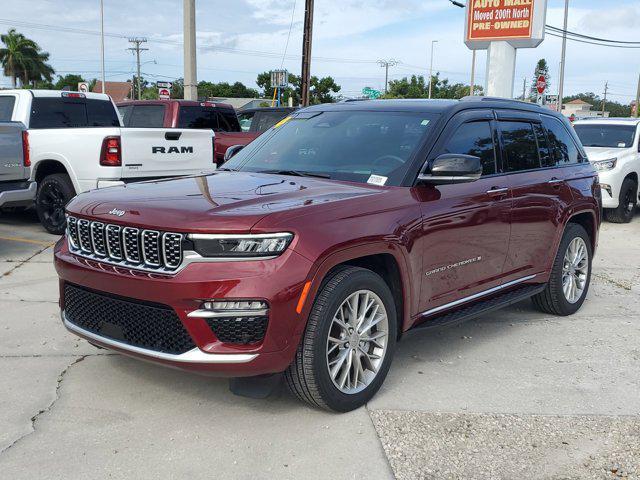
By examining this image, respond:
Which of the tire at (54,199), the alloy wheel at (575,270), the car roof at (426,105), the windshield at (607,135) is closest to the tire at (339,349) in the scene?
the car roof at (426,105)

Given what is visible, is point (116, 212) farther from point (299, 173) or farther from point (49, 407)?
point (299, 173)

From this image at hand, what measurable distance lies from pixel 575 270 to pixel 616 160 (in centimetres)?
714

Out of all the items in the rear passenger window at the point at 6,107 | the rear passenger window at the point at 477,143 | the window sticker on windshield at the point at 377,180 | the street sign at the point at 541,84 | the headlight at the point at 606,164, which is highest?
the street sign at the point at 541,84

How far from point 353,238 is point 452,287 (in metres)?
1.17

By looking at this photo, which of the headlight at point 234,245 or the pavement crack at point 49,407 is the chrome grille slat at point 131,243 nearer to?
the headlight at point 234,245

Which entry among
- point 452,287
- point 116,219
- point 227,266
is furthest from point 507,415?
point 116,219

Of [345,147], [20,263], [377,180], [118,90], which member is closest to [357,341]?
[377,180]

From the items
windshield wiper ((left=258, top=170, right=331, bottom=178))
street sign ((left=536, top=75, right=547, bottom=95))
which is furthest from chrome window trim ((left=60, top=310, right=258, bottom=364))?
street sign ((left=536, top=75, right=547, bottom=95))

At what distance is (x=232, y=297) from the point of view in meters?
3.38

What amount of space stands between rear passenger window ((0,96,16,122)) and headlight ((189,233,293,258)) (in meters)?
7.83

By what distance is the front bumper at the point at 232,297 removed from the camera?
339cm

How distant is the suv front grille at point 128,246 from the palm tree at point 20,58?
87.9 meters

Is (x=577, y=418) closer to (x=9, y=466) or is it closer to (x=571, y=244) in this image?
(x=571, y=244)

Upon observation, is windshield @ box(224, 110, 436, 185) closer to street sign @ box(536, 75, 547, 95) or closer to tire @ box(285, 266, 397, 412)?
tire @ box(285, 266, 397, 412)
